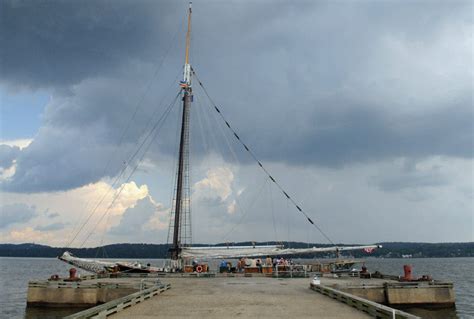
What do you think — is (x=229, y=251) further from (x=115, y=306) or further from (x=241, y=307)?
(x=115, y=306)

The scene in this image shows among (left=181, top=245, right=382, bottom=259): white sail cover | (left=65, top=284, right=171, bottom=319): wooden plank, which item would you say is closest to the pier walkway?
(left=65, top=284, right=171, bottom=319): wooden plank

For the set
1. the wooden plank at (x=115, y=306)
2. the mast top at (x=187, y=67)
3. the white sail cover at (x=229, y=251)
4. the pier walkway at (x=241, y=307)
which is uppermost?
the mast top at (x=187, y=67)

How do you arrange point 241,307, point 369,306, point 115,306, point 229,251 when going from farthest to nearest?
point 229,251
point 241,307
point 115,306
point 369,306

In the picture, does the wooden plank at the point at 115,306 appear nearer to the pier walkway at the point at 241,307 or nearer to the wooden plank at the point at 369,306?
the pier walkway at the point at 241,307

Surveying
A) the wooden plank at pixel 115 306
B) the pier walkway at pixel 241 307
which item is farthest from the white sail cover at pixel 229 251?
the pier walkway at pixel 241 307

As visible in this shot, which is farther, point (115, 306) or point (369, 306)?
point (115, 306)

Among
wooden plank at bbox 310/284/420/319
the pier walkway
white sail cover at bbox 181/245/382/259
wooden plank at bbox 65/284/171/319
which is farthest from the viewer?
white sail cover at bbox 181/245/382/259

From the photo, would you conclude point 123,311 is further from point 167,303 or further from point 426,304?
point 426,304

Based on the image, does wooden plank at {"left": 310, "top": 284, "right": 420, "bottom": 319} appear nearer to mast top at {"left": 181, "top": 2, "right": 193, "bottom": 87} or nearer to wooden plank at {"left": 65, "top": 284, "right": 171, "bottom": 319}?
wooden plank at {"left": 65, "top": 284, "right": 171, "bottom": 319}

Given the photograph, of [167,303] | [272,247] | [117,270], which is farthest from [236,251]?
[167,303]

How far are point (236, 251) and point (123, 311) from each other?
28973 mm

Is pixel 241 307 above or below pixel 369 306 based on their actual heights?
below

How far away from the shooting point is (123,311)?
59.1 feet

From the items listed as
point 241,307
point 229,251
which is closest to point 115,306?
point 241,307
